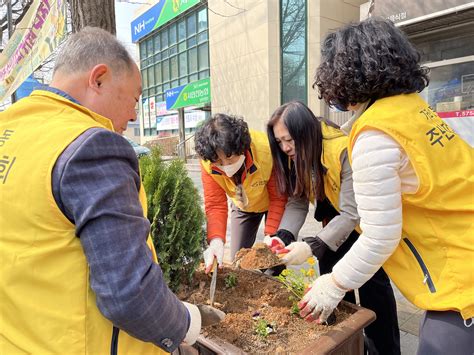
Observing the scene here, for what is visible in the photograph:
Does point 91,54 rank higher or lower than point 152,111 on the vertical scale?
lower

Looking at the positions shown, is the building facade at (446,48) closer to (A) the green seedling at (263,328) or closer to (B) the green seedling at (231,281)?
(B) the green seedling at (231,281)

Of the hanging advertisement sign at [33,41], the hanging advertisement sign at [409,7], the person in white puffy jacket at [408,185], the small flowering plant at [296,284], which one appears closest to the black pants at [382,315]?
the small flowering plant at [296,284]

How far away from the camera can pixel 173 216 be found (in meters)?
1.98

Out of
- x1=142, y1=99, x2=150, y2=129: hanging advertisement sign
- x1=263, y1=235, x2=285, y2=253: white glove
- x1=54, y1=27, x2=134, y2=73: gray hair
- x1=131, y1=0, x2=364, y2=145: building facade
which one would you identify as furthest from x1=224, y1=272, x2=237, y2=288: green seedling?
x1=142, y1=99, x2=150, y2=129: hanging advertisement sign

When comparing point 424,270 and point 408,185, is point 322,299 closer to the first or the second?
point 424,270

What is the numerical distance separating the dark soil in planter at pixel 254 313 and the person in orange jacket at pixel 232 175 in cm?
17

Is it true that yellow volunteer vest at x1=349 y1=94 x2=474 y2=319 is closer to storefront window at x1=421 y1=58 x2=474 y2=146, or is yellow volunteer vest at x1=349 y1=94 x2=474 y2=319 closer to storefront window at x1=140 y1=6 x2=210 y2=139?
storefront window at x1=421 y1=58 x2=474 y2=146

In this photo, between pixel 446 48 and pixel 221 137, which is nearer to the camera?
pixel 221 137

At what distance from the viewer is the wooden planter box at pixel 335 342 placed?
1381 mm

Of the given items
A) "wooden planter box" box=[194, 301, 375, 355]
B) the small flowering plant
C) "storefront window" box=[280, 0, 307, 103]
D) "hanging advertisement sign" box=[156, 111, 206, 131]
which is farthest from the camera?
"hanging advertisement sign" box=[156, 111, 206, 131]

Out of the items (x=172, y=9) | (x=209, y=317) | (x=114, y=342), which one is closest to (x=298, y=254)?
(x=209, y=317)

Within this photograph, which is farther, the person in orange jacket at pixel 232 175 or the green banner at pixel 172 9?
the green banner at pixel 172 9

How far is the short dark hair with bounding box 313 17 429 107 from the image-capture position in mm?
1204

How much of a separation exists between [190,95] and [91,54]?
15.8 meters
